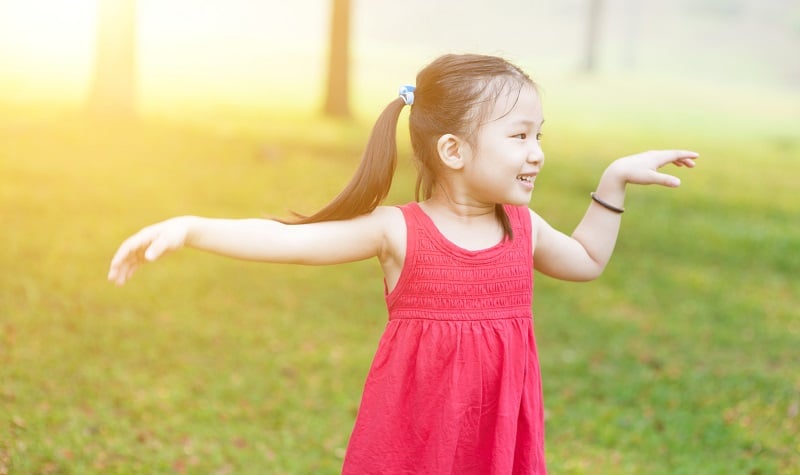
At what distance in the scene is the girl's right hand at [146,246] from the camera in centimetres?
250

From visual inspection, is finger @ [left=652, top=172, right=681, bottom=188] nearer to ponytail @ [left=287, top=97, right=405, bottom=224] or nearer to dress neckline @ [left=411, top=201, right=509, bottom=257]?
dress neckline @ [left=411, top=201, right=509, bottom=257]

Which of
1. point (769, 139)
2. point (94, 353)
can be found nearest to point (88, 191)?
point (94, 353)

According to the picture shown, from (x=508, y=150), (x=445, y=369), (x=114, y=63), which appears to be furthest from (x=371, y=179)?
(x=114, y=63)

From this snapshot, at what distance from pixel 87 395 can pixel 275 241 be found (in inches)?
120

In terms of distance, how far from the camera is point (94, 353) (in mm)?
5977

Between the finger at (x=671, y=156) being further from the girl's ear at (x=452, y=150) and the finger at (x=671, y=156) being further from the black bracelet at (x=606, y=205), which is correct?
the girl's ear at (x=452, y=150)

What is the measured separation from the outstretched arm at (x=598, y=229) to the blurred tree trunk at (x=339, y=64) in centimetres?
1017

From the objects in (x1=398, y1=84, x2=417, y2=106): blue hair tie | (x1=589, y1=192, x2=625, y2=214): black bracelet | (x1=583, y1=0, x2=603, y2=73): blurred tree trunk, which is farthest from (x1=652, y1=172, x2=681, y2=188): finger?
(x1=583, y1=0, x2=603, y2=73): blurred tree trunk

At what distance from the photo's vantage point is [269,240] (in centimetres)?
275

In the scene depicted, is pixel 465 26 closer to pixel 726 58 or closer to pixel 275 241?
pixel 726 58

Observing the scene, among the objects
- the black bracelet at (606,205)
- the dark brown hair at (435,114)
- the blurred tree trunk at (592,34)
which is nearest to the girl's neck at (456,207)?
the dark brown hair at (435,114)

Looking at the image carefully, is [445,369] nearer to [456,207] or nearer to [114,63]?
[456,207]

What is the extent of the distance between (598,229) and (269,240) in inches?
39.6

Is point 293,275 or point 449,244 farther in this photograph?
point 293,275
